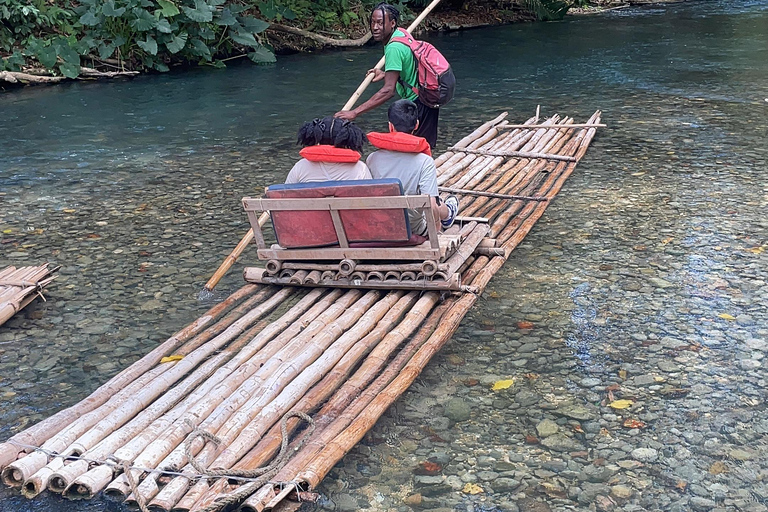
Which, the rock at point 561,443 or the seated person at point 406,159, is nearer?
the rock at point 561,443

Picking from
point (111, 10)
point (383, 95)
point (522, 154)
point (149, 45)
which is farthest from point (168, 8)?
point (383, 95)

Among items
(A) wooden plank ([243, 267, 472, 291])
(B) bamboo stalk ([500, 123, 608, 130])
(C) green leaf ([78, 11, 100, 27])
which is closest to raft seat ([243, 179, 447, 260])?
(A) wooden plank ([243, 267, 472, 291])

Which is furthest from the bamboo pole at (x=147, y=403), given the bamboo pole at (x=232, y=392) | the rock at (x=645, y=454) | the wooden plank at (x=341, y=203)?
the rock at (x=645, y=454)

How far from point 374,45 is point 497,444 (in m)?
16.8

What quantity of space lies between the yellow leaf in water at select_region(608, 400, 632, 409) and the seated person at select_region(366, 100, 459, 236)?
1.73 metres

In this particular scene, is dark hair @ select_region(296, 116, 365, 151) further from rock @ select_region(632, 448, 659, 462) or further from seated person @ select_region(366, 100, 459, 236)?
rock @ select_region(632, 448, 659, 462)

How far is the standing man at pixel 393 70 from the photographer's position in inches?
246

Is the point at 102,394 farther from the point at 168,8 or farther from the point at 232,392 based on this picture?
the point at 168,8

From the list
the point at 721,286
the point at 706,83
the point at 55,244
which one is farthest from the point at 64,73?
the point at 721,286

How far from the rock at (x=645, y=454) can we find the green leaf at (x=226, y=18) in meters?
14.6

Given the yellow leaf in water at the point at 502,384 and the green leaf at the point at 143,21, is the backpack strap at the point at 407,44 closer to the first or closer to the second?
the yellow leaf in water at the point at 502,384

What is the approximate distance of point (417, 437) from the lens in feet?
13.1

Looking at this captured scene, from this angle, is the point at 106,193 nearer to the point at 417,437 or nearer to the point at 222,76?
the point at 417,437

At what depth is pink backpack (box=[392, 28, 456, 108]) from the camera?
6.34 m
